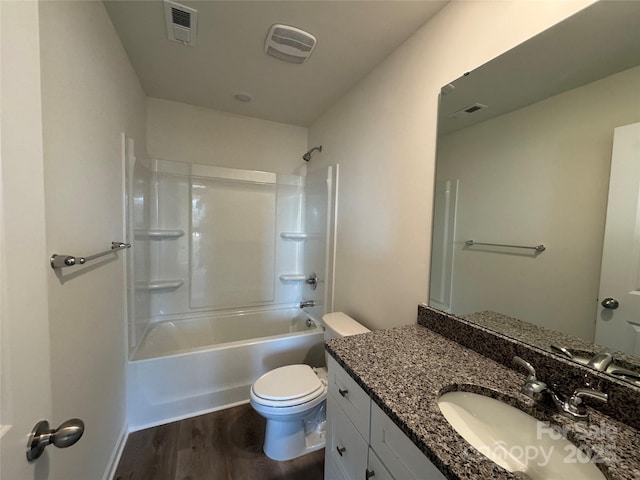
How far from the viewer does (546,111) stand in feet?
3.06

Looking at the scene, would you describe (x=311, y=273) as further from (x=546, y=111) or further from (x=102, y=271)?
(x=546, y=111)

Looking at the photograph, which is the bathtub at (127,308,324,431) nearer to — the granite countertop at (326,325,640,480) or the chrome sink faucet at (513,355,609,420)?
the granite countertop at (326,325,640,480)

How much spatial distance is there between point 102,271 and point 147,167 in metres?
1.22

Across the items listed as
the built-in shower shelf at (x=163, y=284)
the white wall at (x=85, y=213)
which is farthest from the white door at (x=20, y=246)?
the built-in shower shelf at (x=163, y=284)

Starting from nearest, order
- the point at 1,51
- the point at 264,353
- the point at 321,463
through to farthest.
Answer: the point at 1,51 < the point at 321,463 < the point at 264,353

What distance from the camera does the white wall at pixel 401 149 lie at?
3.50ft

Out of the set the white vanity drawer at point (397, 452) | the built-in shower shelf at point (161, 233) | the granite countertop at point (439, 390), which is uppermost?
the built-in shower shelf at point (161, 233)

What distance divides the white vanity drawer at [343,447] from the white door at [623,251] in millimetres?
862

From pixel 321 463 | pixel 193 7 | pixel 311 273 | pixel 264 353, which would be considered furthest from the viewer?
pixel 311 273

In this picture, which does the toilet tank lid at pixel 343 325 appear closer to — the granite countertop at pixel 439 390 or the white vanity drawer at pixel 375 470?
the granite countertop at pixel 439 390

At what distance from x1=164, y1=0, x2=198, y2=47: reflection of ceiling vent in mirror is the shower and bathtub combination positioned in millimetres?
797

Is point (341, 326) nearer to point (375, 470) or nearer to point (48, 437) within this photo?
point (375, 470)

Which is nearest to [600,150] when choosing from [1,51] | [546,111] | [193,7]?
[546,111]

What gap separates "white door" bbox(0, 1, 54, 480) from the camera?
418mm
